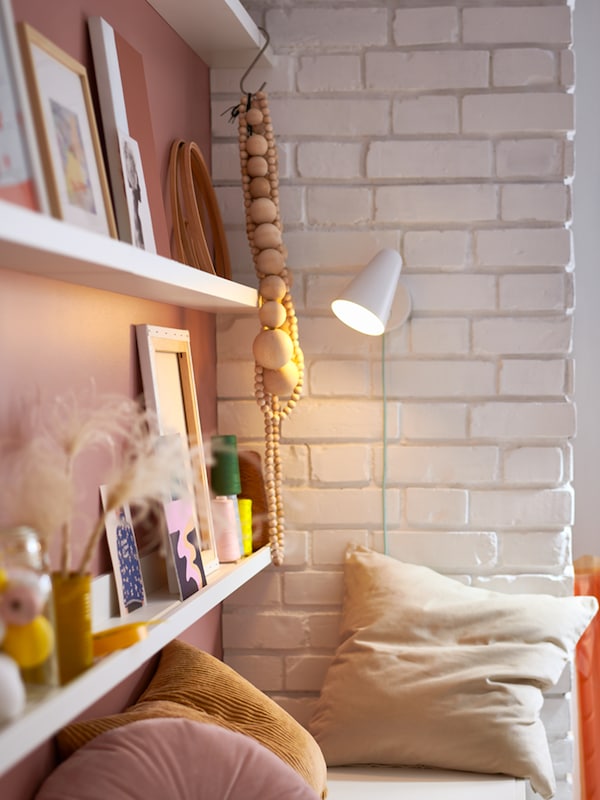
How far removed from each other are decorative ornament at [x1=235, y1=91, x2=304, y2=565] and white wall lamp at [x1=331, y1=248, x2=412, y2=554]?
12 cm

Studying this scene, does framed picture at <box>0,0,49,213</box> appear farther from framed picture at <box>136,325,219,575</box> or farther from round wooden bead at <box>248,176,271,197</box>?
round wooden bead at <box>248,176,271,197</box>

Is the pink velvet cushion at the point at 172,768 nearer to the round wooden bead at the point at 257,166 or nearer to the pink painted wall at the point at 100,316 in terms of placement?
the pink painted wall at the point at 100,316

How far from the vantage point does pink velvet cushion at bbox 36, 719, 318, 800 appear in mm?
1221

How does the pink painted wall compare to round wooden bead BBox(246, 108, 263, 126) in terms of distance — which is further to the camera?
round wooden bead BBox(246, 108, 263, 126)

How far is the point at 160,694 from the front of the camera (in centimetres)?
154

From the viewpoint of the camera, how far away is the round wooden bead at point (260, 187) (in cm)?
184

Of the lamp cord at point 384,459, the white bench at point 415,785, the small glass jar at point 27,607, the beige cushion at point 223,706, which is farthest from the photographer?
the lamp cord at point 384,459

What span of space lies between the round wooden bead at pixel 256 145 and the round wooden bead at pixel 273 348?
1.11ft

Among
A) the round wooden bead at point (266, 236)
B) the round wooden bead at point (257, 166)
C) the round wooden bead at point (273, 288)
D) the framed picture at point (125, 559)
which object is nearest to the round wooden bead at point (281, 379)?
the round wooden bead at point (273, 288)

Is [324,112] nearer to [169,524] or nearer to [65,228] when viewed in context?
[169,524]

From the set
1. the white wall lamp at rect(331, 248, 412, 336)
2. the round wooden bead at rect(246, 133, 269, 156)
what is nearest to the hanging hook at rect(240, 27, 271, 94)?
the round wooden bead at rect(246, 133, 269, 156)

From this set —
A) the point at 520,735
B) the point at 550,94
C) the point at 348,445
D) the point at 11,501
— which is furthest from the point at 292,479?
the point at 11,501

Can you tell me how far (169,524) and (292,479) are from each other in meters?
0.63

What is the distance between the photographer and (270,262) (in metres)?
1.85
